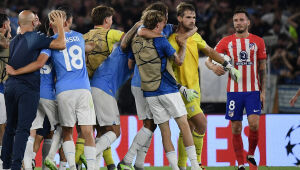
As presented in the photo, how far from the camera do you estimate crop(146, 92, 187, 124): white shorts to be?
6.79m

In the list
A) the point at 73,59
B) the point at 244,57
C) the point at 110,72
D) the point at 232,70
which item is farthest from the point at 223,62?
the point at 73,59

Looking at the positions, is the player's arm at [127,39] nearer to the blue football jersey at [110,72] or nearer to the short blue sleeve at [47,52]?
the blue football jersey at [110,72]

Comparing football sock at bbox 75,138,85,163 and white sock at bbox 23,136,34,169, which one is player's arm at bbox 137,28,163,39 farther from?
white sock at bbox 23,136,34,169

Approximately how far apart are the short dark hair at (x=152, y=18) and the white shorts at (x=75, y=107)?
104cm

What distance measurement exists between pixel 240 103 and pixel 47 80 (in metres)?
2.55

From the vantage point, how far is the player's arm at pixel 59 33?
6.45 meters

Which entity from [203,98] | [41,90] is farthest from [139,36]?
[203,98]

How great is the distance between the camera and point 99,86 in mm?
7227

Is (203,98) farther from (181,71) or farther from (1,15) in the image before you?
(1,15)

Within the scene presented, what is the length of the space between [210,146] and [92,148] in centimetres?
315

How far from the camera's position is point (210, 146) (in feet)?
30.9

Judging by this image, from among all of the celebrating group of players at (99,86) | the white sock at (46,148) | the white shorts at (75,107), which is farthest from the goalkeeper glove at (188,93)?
the white sock at (46,148)

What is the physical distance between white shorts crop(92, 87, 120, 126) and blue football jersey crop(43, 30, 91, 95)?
0.45 metres

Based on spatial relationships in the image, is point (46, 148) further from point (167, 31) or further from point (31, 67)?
point (167, 31)
